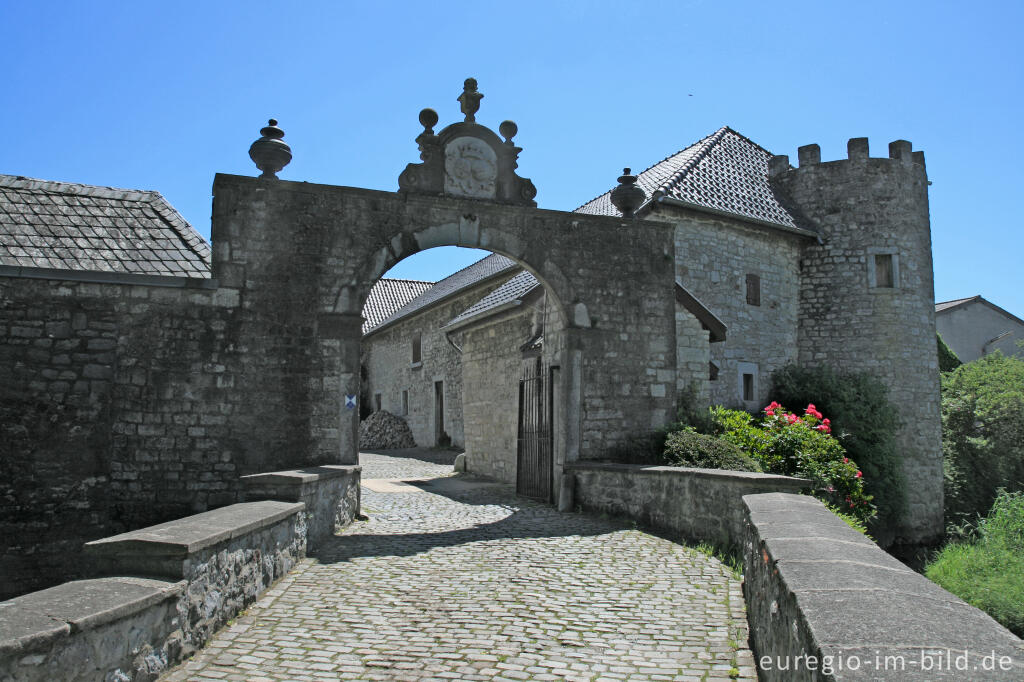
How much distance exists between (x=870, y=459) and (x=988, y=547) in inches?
110

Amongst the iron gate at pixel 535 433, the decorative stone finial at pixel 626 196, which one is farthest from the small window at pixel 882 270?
the iron gate at pixel 535 433

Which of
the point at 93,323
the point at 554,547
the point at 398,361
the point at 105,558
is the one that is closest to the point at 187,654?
the point at 105,558

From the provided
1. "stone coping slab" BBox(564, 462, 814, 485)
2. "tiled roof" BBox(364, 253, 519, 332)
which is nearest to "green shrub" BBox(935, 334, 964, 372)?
"tiled roof" BBox(364, 253, 519, 332)

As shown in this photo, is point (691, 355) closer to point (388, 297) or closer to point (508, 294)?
point (508, 294)

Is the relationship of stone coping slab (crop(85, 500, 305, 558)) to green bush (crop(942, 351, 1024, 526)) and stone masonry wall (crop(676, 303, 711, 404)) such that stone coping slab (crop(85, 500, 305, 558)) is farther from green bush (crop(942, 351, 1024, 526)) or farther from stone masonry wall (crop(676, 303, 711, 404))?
green bush (crop(942, 351, 1024, 526))

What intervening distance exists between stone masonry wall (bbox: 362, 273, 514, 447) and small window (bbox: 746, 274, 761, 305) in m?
5.25

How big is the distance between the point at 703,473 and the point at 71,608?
18.1ft

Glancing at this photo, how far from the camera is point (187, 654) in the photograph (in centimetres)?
379

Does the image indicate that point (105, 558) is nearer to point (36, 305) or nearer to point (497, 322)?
point (36, 305)

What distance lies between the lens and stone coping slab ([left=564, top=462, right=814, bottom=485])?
6340mm

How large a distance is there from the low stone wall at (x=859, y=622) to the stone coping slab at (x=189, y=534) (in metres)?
2.90

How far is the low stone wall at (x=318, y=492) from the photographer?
639 centimetres

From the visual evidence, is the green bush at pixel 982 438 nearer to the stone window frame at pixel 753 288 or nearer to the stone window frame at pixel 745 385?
the stone window frame at pixel 745 385

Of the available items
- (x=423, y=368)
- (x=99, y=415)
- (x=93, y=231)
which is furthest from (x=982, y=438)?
(x=93, y=231)
